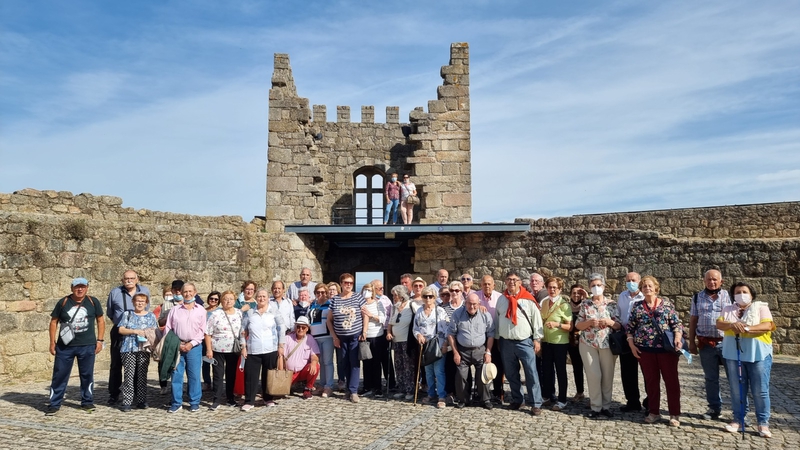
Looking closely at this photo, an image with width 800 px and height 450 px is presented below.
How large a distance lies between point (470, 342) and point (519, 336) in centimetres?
58

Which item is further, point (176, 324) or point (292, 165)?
point (292, 165)

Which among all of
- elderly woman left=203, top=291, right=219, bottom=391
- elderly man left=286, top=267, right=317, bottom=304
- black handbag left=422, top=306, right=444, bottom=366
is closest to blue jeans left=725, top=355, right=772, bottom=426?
black handbag left=422, top=306, right=444, bottom=366

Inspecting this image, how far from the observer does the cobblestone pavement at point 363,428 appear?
5531mm

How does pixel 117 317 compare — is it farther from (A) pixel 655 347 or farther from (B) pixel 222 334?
(A) pixel 655 347

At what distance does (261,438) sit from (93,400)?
2974 millimetres

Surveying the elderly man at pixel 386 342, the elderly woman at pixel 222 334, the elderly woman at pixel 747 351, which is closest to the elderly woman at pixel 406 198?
the elderly man at pixel 386 342

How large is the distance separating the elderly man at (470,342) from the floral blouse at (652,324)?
157 centimetres

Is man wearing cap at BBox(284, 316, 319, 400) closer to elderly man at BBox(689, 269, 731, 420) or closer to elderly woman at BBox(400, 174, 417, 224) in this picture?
elderly man at BBox(689, 269, 731, 420)

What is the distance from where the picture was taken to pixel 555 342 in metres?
6.95

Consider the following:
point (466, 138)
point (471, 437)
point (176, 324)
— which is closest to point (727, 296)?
point (471, 437)

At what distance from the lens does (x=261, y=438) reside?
5.73 meters

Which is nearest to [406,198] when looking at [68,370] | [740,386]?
[68,370]

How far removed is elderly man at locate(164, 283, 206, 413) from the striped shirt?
157cm

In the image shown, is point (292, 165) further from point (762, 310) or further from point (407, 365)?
point (762, 310)
